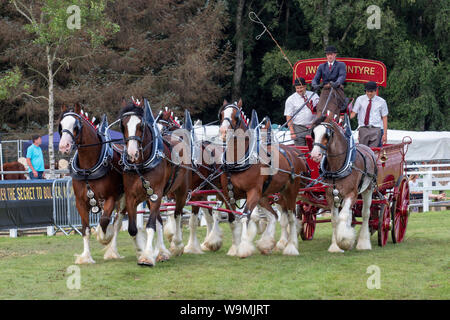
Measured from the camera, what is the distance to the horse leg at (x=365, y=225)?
38.7 feet

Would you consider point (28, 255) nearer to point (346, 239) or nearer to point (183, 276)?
point (183, 276)

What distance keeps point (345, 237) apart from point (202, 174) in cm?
263

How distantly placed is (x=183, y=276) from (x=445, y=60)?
Result: 1137 inches

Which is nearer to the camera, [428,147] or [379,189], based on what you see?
[379,189]

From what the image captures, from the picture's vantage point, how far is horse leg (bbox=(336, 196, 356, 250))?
1080 centimetres

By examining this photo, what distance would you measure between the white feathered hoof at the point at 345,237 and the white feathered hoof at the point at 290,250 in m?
0.69

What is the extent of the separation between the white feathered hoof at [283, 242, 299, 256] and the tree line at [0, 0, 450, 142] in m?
16.8

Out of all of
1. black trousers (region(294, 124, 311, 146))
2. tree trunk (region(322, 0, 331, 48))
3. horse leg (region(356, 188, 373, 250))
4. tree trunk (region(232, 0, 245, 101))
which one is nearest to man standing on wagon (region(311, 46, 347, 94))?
black trousers (region(294, 124, 311, 146))

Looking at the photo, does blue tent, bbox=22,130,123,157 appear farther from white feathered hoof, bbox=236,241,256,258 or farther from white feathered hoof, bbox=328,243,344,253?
white feathered hoof, bbox=236,241,256,258

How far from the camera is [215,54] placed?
33312 mm

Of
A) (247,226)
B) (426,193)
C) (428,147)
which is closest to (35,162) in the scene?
(247,226)

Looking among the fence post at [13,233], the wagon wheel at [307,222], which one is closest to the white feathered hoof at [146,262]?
the wagon wheel at [307,222]

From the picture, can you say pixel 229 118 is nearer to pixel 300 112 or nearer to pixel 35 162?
pixel 300 112
